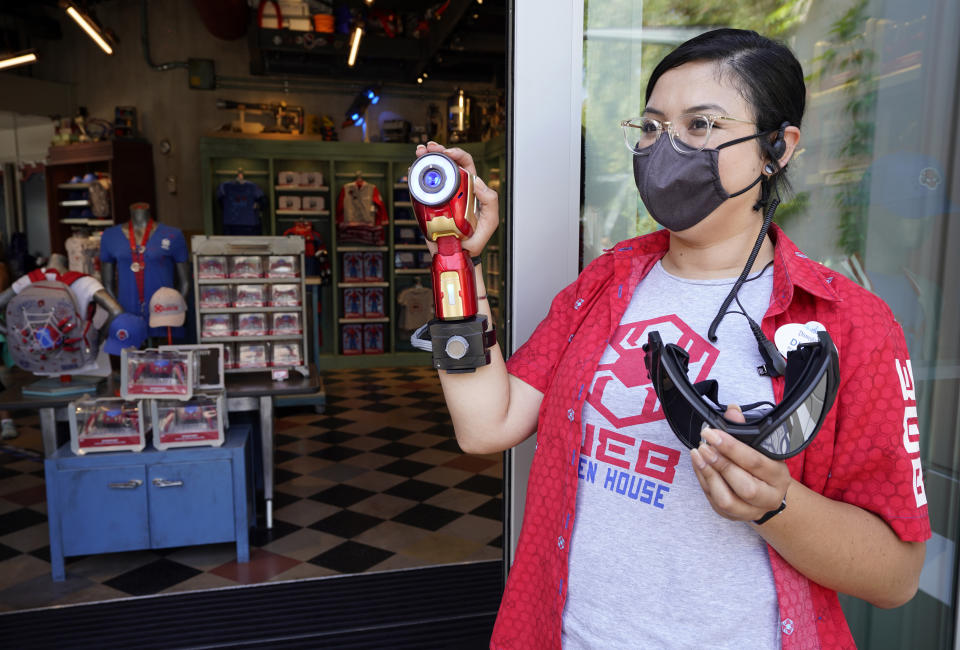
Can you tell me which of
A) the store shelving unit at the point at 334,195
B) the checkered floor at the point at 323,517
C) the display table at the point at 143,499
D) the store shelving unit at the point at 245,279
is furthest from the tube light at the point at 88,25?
the display table at the point at 143,499

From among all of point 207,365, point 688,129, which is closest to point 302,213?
point 207,365

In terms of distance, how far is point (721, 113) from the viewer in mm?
1030

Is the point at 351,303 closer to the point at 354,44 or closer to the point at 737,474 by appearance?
the point at 354,44

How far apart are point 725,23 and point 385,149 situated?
287 inches

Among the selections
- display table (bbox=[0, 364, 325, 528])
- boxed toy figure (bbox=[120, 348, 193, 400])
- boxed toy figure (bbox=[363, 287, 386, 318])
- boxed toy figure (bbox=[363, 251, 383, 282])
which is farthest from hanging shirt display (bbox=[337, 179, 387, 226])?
boxed toy figure (bbox=[120, 348, 193, 400])

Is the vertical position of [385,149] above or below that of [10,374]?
above

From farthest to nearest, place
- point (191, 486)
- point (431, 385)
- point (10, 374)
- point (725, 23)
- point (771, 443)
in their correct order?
point (431, 385)
point (10, 374)
point (191, 486)
point (725, 23)
point (771, 443)

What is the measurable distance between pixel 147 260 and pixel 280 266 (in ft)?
3.11

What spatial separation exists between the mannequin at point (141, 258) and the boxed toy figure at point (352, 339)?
346 cm

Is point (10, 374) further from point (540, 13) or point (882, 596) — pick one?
point (882, 596)

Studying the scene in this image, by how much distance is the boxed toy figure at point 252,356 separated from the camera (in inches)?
189

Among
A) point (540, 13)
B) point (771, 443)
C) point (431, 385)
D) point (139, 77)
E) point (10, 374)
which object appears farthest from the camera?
point (139, 77)

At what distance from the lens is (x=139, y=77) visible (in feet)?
31.6

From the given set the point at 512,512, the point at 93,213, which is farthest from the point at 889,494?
the point at 93,213
